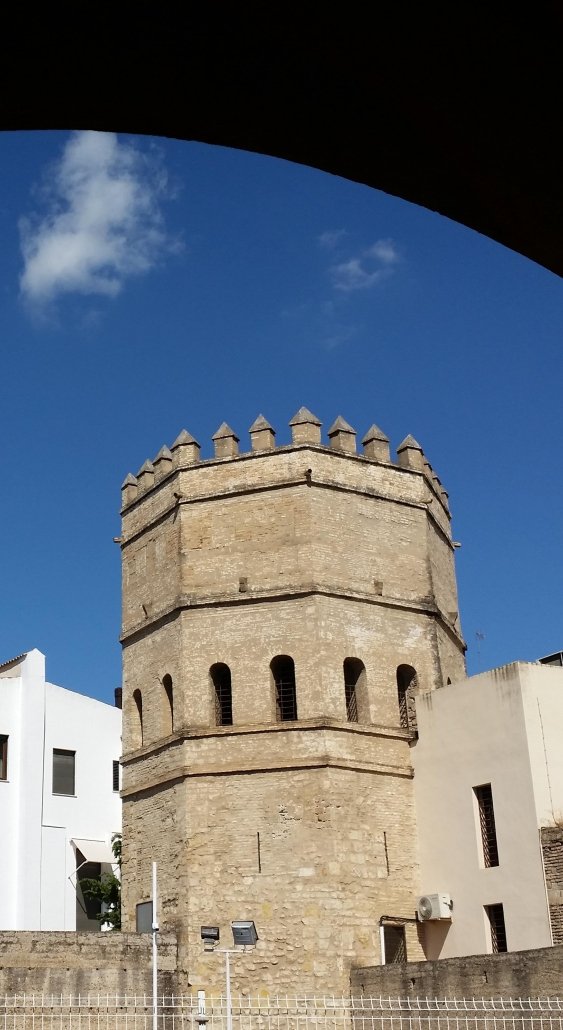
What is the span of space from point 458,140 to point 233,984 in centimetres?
1872

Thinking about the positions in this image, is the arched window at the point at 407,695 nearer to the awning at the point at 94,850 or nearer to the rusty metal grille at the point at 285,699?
the rusty metal grille at the point at 285,699

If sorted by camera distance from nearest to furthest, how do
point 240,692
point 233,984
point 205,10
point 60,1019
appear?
point 205,10
point 60,1019
point 233,984
point 240,692

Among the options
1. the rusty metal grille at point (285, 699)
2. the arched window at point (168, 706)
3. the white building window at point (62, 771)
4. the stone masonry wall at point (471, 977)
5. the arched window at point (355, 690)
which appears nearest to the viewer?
the stone masonry wall at point (471, 977)

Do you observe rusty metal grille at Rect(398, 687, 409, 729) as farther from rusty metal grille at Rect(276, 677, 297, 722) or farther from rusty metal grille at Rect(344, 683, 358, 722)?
rusty metal grille at Rect(276, 677, 297, 722)

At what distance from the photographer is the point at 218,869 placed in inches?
770

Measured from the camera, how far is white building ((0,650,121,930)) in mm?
26781

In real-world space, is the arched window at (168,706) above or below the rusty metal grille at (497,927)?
above

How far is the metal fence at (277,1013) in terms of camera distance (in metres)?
16.2

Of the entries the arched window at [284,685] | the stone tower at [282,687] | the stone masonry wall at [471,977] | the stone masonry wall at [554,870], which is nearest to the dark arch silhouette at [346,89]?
the stone masonry wall at [471,977]

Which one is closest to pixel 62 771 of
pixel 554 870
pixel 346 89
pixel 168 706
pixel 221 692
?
pixel 168 706

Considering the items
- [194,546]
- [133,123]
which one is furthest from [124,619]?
[133,123]

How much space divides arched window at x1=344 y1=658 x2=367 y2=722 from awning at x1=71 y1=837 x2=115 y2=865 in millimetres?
10139

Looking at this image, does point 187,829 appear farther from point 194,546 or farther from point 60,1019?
point 194,546

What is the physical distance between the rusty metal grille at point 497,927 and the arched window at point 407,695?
3.42 meters
